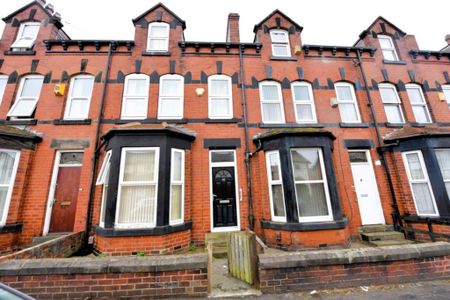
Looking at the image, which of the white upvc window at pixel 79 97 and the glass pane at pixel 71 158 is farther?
the white upvc window at pixel 79 97

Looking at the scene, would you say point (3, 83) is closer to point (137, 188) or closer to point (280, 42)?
point (137, 188)

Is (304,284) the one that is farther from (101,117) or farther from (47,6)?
(47,6)

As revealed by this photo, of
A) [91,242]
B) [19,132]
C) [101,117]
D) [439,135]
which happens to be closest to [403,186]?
[439,135]

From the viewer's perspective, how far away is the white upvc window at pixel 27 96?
7145 millimetres

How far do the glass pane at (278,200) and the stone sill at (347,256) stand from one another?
275cm

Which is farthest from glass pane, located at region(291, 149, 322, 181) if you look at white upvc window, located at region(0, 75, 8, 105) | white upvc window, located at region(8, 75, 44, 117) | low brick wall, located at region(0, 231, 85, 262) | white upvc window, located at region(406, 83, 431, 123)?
white upvc window, located at region(0, 75, 8, 105)

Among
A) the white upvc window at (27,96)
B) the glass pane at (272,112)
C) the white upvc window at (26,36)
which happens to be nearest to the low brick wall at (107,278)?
the glass pane at (272,112)

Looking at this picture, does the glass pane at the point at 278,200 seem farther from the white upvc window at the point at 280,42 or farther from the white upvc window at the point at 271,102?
the white upvc window at the point at 280,42

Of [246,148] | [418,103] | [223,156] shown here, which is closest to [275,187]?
[246,148]

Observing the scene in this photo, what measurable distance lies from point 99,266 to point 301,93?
8659mm

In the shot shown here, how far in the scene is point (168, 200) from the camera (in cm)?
580

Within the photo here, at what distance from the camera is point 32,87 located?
7625 mm

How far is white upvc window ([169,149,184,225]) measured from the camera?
239 inches

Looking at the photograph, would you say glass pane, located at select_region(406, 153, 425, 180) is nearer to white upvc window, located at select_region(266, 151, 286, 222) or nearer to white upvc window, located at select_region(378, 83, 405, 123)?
white upvc window, located at select_region(378, 83, 405, 123)
